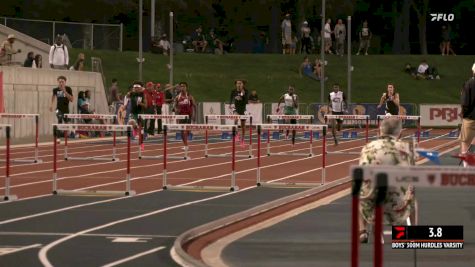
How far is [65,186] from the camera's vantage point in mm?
24734

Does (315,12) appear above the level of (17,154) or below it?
above

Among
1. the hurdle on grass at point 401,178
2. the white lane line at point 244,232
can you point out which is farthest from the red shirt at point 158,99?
the hurdle on grass at point 401,178

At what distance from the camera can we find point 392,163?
14.1m

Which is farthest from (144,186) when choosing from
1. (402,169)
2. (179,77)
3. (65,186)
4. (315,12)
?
(315,12)

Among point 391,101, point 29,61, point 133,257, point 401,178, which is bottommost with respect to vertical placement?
point 133,257

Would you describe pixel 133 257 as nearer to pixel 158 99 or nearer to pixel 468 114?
pixel 468 114

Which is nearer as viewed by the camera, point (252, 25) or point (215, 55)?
point (215, 55)

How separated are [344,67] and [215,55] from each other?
7049 millimetres

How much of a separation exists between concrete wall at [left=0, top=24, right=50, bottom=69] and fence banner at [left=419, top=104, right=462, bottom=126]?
1979cm

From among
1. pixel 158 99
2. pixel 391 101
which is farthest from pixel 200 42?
pixel 391 101

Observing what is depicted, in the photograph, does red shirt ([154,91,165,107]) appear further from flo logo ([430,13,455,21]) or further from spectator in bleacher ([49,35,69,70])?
flo logo ([430,13,455,21])

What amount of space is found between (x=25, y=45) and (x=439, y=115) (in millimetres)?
22150

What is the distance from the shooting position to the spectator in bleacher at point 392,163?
13.9 meters

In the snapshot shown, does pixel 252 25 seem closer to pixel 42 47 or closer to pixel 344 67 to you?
pixel 344 67
